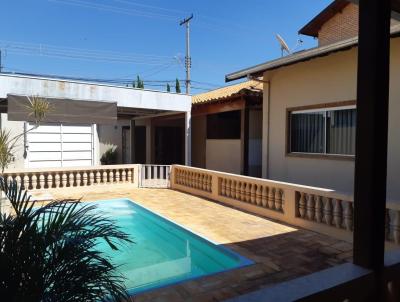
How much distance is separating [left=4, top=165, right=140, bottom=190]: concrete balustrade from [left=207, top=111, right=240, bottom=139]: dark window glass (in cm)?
439

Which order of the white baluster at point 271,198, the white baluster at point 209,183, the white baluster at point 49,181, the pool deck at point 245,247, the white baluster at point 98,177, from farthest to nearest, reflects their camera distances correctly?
the white baluster at point 98,177
the white baluster at point 49,181
the white baluster at point 209,183
the white baluster at point 271,198
the pool deck at point 245,247

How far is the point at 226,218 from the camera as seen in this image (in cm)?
823

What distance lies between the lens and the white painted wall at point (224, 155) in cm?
1387

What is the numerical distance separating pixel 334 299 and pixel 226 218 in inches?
245

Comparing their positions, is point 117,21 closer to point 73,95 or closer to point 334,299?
point 73,95

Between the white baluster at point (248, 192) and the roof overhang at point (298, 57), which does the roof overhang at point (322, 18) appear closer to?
the roof overhang at point (298, 57)

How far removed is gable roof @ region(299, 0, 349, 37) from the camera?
45.6 ft

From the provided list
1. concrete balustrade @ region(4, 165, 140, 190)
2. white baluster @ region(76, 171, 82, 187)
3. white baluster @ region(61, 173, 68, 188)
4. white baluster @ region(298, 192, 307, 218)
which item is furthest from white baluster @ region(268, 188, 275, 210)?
white baluster @ region(61, 173, 68, 188)

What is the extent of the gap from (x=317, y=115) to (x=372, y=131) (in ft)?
24.2

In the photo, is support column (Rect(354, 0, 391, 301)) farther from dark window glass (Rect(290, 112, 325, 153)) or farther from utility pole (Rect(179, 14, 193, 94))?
utility pole (Rect(179, 14, 193, 94))

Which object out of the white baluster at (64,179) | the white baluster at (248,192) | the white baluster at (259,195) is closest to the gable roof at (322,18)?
the white baluster at (248,192)

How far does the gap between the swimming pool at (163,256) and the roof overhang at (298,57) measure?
517cm

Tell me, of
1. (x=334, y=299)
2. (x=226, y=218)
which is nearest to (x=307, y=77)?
(x=226, y=218)

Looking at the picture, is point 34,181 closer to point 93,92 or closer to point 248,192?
point 93,92
